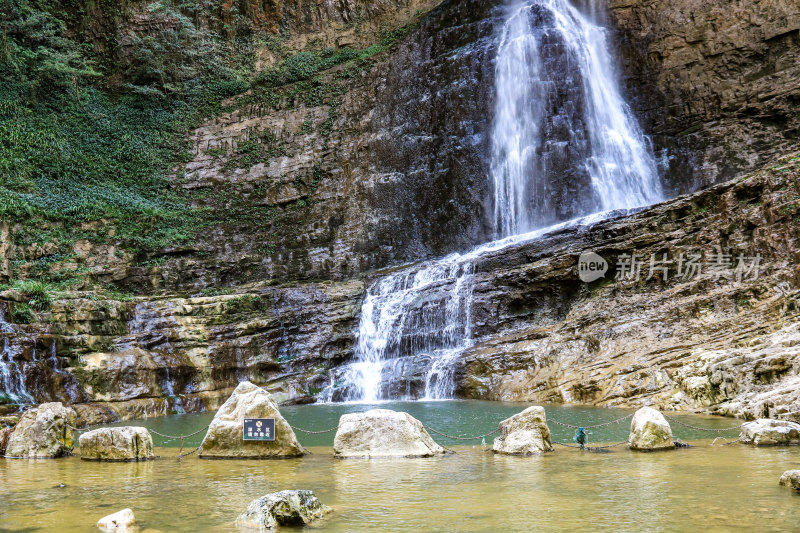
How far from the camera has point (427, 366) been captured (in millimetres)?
22500

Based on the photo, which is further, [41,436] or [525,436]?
[41,436]

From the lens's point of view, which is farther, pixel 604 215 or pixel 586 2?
pixel 586 2

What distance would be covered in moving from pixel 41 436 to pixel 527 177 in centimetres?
2466

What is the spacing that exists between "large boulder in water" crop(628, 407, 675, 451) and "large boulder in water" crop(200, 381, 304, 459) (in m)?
5.42

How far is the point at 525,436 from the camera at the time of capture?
1055 cm

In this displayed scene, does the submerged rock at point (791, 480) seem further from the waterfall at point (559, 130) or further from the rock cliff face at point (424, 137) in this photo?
the rock cliff face at point (424, 137)

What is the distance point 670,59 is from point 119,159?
28645mm

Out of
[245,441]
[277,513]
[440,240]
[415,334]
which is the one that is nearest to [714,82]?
[440,240]

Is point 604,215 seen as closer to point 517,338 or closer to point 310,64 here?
point 517,338

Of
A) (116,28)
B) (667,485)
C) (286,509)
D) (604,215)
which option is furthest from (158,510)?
(116,28)

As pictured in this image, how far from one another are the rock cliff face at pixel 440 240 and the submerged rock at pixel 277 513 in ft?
32.9

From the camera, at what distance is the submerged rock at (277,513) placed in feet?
18.4

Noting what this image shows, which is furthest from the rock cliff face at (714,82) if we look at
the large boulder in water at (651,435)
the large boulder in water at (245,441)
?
the large boulder in water at (245,441)

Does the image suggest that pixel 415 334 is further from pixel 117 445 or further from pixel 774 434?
pixel 774 434
